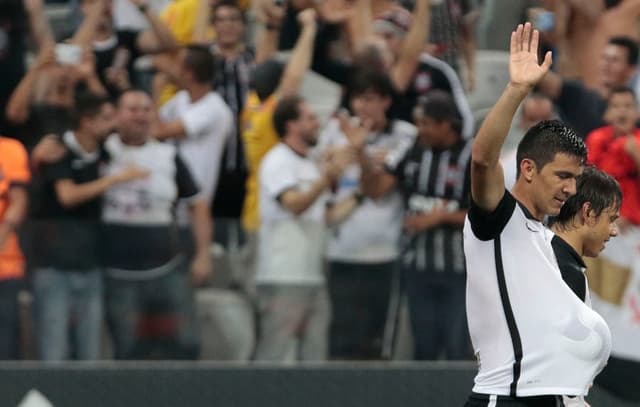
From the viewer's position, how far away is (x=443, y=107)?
9.07 metres

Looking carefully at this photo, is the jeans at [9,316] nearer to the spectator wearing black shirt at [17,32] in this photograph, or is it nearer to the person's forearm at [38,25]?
the spectator wearing black shirt at [17,32]

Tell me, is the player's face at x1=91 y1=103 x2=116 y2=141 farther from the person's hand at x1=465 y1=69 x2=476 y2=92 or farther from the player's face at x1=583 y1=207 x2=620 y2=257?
the player's face at x1=583 y1=207 x2=620 y2=257

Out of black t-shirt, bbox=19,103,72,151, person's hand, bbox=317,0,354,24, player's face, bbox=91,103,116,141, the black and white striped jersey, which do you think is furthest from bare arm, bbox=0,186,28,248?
the black and white striped jersey

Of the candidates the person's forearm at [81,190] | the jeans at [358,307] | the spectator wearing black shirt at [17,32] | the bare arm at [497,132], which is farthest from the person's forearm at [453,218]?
the bare arm at [497,132]

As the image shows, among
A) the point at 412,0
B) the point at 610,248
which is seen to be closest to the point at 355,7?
the point at 412,0

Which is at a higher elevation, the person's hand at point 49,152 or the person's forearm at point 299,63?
the person's forearm at point 299,63

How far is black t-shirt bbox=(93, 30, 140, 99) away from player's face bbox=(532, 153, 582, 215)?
5.20 meters

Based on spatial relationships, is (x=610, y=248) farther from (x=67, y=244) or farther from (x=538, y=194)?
(x=538, y=194)

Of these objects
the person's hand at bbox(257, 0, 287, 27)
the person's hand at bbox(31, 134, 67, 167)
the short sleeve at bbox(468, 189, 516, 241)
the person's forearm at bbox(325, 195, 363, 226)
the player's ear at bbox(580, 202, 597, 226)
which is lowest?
the person's forearm at bbox(325, 195, 363, 226)

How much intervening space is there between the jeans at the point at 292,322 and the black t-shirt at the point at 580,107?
2.05 meters

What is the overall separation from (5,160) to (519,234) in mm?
4222

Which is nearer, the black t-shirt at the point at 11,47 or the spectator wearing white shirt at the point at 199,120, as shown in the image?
the spectator wearing white shirt at the point at 199,120

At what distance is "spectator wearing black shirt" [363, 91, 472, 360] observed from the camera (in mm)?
9062

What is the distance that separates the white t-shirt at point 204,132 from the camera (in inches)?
372
